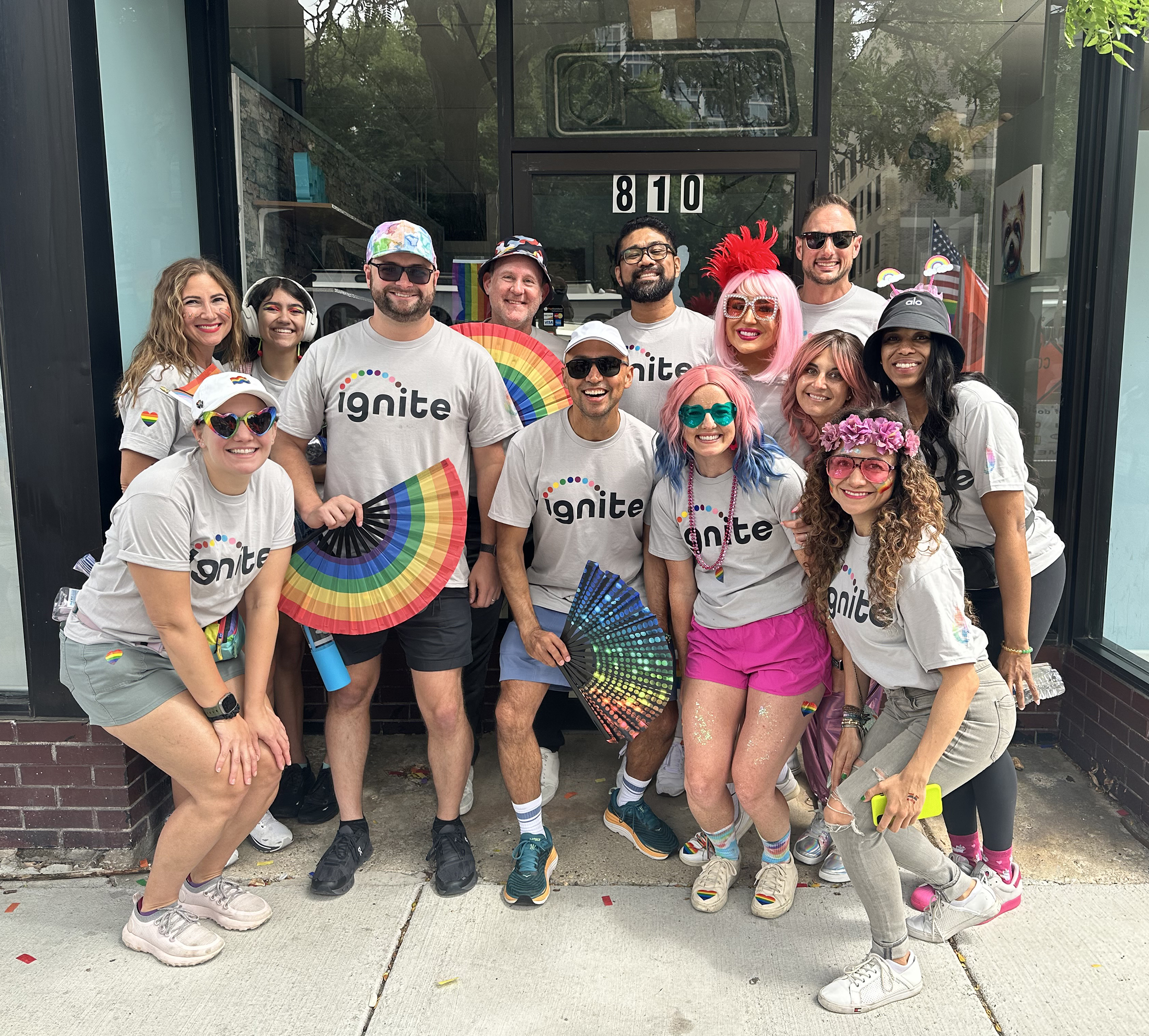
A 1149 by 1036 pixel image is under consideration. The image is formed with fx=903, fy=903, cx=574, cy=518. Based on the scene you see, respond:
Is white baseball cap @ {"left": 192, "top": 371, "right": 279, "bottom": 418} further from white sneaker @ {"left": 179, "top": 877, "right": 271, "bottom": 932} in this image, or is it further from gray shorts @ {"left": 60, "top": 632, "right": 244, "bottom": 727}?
white sneaker @ {"left": 179, "top": 877, "right": 271, "bottom": 932}

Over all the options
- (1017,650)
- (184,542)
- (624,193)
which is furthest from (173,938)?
(624,193)

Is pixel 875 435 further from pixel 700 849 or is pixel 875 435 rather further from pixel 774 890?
pixel 700 849

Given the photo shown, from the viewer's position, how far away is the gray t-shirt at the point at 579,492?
3109 millimetres

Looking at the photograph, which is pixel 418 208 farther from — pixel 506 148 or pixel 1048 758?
pixel 1048 758

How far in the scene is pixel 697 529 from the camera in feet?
9.84

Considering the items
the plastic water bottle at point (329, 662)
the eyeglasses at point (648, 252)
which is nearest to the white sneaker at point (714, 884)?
the plastic water bottle at point (329, 662)

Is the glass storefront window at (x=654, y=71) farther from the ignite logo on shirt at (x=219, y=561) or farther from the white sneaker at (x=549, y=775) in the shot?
the white sneaker at (x=549, y=775)

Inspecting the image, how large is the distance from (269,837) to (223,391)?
1.71 metres

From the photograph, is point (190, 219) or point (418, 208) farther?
point (418, 208)

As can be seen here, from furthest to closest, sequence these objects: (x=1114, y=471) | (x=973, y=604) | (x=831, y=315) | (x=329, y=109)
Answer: (x=329, y=109) → (x=1114, y=471) → (x=831, y=315) → (x=973, y=604)

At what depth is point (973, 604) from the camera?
9.61 ft

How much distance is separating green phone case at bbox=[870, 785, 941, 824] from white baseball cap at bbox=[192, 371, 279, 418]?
200 cm

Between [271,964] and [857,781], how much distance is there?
178cm

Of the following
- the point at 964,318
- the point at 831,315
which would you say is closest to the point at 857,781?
the point at 831,315
